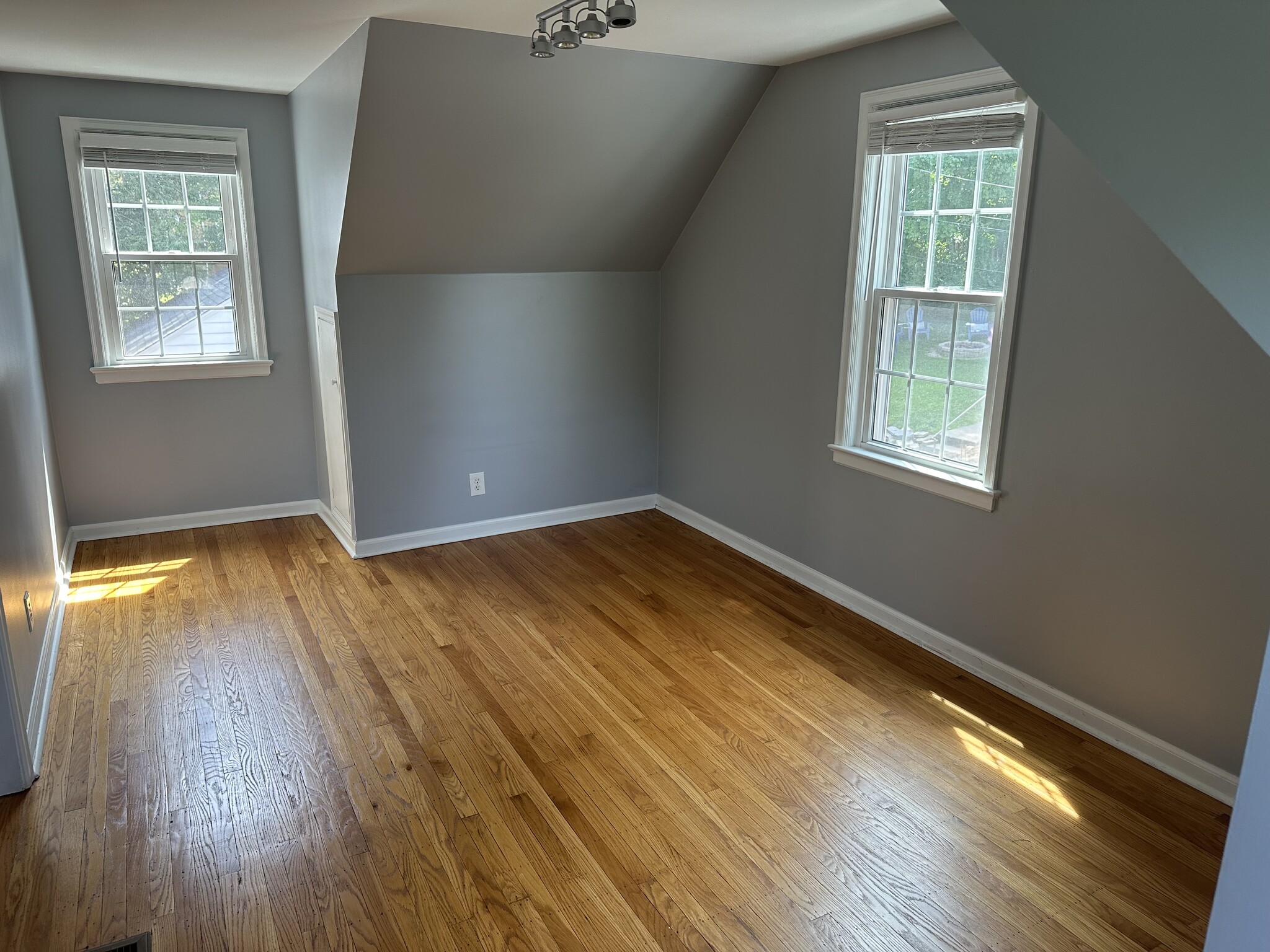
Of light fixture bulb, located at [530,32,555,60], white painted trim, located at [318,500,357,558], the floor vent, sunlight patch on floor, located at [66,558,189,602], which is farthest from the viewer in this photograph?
white painted trim, located at [318,500,357,558]

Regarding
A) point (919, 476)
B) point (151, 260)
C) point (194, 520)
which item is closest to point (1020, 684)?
point (919, 476)

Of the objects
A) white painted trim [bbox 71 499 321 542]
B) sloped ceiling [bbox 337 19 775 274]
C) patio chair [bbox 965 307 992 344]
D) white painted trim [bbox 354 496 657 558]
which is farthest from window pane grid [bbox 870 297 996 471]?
white painted trim [bbox 71 499 321 542]

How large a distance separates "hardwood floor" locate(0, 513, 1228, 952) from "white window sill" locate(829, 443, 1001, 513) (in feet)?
2.10

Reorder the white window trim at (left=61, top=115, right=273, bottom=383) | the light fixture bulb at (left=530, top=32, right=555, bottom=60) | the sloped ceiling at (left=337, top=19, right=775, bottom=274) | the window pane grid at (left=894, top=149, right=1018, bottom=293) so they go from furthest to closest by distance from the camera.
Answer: the white window trim at (left=61, top=115, right=273, bottom=383) < the sloped ceiling at (left=337, top=19, right=775, bottom=274) < the window pane grid at (left=894, top=149, right=1018, bottom=293) < the light fixture bulb at (left=530, top=32, right=555, bottom=60)

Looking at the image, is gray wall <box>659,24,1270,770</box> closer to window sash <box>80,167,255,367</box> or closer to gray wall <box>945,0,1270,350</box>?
gray wall <box>945,0,1270,350</box>

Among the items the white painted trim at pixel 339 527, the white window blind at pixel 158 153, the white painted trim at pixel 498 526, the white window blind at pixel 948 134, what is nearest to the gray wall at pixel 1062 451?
the white window blind at pixel 948 134

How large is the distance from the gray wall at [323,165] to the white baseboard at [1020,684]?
2428 mm

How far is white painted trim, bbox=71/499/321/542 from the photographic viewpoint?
14.9 ft

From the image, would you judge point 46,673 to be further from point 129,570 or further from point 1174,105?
point 1174,105

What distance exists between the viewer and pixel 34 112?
4.02 m

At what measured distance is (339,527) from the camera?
4.61 meters

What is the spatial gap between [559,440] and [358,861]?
111 inches

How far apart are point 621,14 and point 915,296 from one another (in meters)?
1.54

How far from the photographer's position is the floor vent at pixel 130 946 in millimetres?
1922
